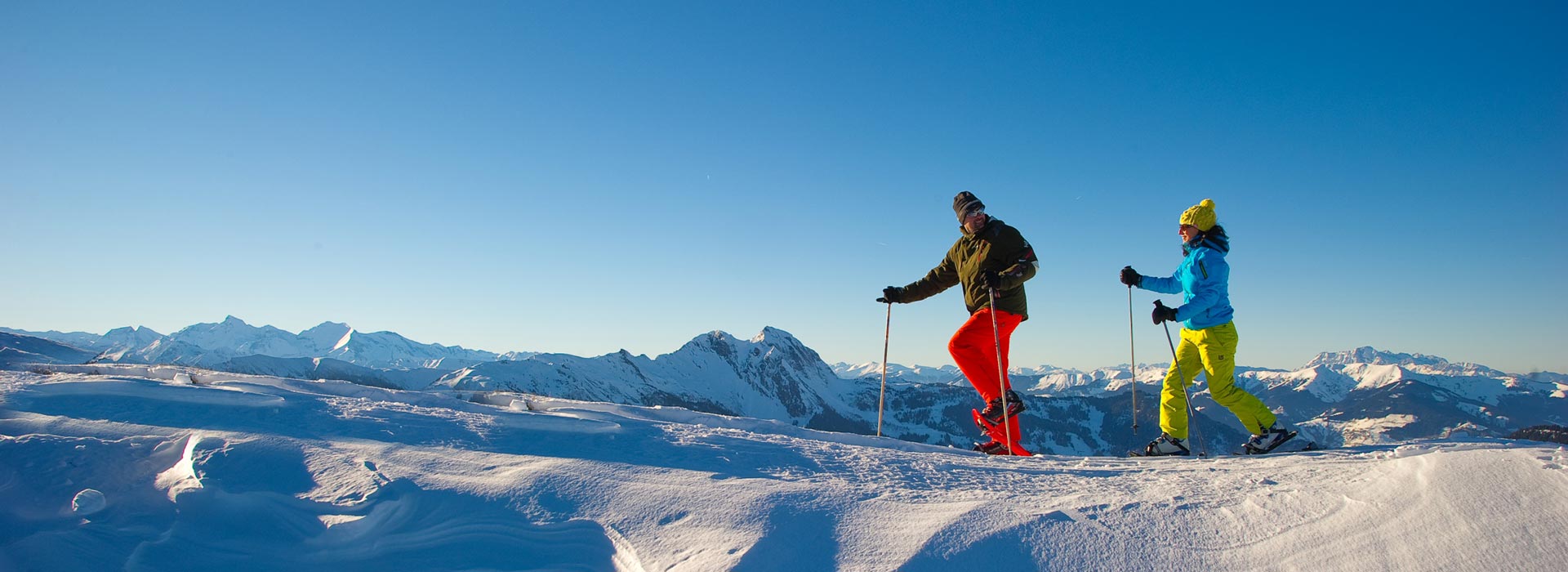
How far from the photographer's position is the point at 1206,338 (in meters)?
6.58

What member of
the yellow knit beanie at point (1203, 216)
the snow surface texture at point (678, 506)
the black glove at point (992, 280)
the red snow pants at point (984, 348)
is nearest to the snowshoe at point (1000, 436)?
the red snow pants at point (984, 348)

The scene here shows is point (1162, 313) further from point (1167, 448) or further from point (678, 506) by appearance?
point (678, 506)

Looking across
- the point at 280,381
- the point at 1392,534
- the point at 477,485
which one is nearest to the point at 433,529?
the point at 477,485

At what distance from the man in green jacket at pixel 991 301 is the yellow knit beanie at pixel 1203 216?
1612 millimetres

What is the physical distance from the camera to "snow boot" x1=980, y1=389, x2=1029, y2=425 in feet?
22.5

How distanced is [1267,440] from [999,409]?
8.14ft

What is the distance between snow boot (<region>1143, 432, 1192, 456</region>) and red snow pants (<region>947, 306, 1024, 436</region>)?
130 centimetres

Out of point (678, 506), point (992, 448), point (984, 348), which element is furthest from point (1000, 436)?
point (678, 506)

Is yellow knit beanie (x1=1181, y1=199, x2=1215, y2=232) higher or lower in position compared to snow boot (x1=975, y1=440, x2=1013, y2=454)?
higher

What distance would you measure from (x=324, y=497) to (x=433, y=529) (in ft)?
2.39

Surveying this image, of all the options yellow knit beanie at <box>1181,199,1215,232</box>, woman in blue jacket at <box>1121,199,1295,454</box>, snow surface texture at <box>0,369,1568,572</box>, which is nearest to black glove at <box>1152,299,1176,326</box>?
woman in blue jacket at <box>1121,199,1295,454</box>

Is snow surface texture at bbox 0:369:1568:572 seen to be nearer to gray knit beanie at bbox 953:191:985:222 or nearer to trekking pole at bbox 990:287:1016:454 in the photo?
trekking pole at bbox 990:287:1016:454

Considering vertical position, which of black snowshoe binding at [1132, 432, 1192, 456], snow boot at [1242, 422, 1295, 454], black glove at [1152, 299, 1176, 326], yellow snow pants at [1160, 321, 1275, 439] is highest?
black glove at [1152, 299, 1176, 326]

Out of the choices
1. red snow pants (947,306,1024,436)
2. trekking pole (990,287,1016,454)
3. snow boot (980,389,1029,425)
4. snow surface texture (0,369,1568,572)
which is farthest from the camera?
red snow pants (947,306,1024,436)
